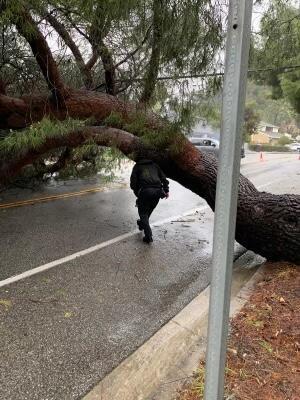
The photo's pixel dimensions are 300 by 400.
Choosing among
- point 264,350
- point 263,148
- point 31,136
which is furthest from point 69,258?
point 263,148

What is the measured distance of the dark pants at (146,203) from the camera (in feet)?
22.2

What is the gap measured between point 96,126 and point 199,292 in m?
3.08

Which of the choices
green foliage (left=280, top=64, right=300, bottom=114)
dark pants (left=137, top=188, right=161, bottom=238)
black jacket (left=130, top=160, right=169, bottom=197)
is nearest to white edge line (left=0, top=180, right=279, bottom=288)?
dark pants (left=137, top=188, right=161, bottom=238)

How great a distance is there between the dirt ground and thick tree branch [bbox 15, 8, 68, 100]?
12.2ft

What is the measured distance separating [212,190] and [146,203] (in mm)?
1262

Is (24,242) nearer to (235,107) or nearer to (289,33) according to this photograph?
(289,33)

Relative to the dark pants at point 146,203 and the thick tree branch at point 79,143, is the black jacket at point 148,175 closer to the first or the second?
the dark pants at point 146,203

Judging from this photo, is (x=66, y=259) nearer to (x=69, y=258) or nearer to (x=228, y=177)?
(x=69, y=258)

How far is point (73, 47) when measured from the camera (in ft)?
18.7

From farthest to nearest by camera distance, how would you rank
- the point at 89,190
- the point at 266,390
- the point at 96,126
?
the point at 89,190 < the point at 96,126 < the point at 266,390

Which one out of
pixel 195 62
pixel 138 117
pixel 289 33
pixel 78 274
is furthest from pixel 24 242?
pixel 289 33

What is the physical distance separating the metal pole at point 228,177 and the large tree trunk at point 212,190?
13.0 ft

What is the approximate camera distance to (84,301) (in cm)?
456

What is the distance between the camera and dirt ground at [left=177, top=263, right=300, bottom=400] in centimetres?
281
